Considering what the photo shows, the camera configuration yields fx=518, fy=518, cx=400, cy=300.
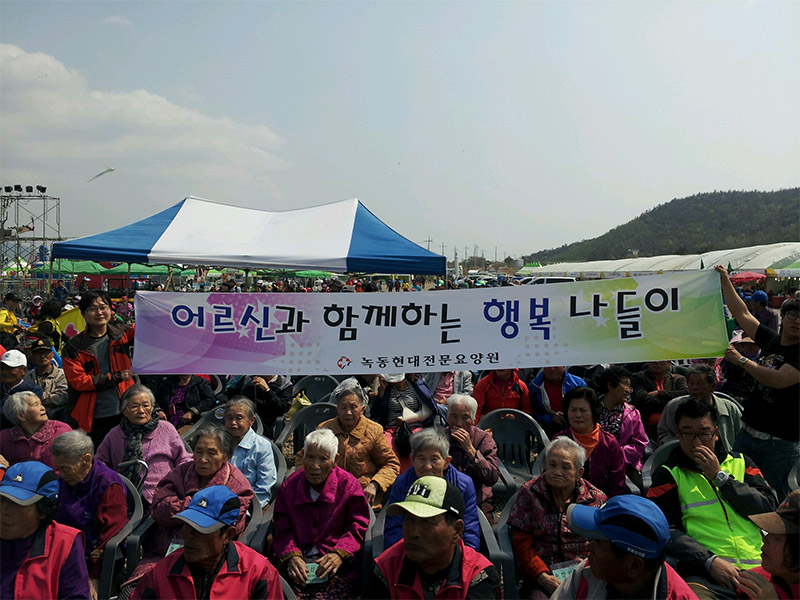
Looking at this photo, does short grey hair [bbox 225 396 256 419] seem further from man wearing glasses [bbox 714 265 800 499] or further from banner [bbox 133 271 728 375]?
man wearing glasses [bbox 714 265 800 499]

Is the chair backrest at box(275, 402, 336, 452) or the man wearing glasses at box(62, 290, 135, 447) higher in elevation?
the man wearing glasses at box(62, 290, 135, 447)

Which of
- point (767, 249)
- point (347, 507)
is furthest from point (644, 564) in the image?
point (767, 249)

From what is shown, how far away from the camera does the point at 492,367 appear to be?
14.9 ft

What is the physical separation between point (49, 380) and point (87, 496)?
9.01 feet

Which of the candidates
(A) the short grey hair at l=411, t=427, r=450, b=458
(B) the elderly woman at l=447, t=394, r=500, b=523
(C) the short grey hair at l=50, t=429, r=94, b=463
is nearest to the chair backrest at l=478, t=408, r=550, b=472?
(B) the elderly woman at l=447, t=394, r=500, b=523

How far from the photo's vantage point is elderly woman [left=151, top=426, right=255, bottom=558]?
10.6ft

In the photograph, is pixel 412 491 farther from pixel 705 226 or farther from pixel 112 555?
pixel 705 226

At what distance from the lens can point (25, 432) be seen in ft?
13.3

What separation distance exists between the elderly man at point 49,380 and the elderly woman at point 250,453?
238cm

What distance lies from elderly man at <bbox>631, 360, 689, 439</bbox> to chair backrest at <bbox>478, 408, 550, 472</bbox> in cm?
114

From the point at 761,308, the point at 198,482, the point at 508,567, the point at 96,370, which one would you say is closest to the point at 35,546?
the point at 198,482

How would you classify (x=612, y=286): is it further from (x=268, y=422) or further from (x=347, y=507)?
(x=268, y=422)

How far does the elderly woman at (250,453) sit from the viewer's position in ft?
13.1

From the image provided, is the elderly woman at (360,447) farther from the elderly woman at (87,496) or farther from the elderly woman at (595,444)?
the elderly woman at (595,444)
